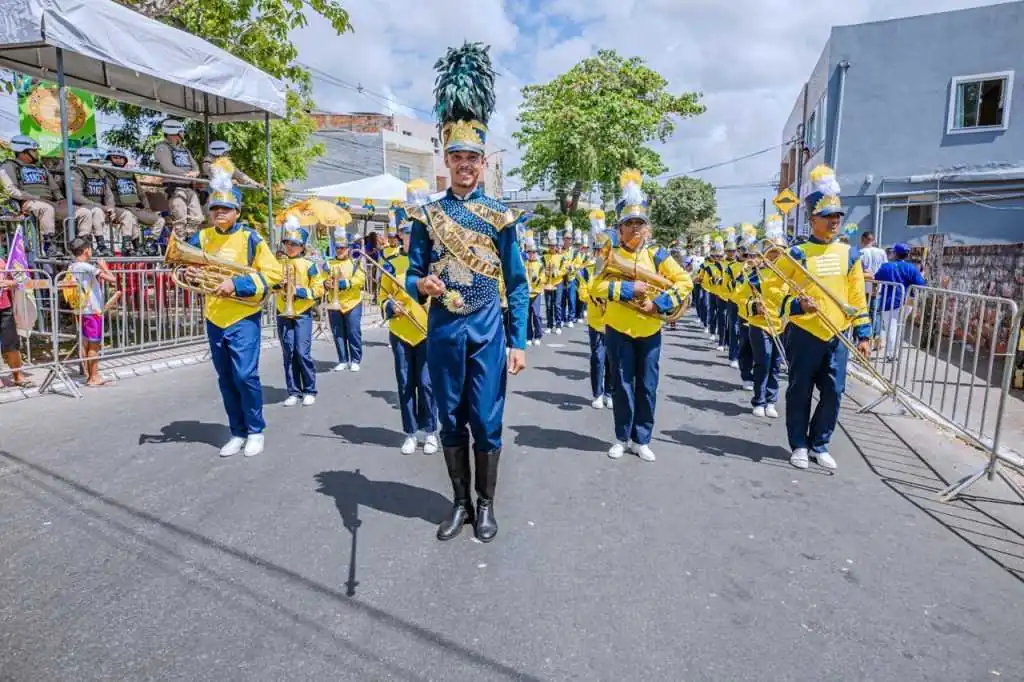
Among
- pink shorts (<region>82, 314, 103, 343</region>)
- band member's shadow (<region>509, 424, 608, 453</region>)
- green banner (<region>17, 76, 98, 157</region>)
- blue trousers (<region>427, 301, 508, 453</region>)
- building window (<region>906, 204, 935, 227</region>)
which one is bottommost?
band member's shadow (<region>509, 424, 608, 453</region>)

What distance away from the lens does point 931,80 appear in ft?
60.2

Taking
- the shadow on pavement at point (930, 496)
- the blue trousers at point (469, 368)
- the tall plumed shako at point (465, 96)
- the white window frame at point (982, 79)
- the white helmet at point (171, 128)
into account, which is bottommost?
the shadow on pavement at point (930, 496)

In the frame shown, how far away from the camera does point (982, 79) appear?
17.9 metres

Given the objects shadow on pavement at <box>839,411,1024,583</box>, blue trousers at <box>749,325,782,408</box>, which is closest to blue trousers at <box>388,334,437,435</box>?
shadow on pavement at <box>839,411,1024,583</box>

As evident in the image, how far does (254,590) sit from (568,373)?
6.87 m

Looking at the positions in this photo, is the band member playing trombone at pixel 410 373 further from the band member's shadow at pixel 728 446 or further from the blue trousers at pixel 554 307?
the blue trousers at pixel 554 307

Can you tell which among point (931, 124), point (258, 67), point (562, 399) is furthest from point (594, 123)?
point (562, 399)

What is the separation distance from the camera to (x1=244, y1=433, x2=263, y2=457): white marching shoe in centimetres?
539

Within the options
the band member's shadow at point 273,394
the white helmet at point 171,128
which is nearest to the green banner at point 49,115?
the white helmet at point 171,128

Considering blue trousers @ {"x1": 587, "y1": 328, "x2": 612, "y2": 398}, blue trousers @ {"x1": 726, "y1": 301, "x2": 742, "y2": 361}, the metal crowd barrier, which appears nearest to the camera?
the metal crowd barrier

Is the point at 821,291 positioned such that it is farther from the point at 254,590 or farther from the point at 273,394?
the point at 273,394

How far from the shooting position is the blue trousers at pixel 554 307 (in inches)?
601

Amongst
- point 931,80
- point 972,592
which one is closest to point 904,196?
point 931,80

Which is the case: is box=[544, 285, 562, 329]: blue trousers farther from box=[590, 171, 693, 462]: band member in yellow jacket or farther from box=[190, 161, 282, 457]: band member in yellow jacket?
box=[190, 161, 282, 457]: band member in yellow jacket
